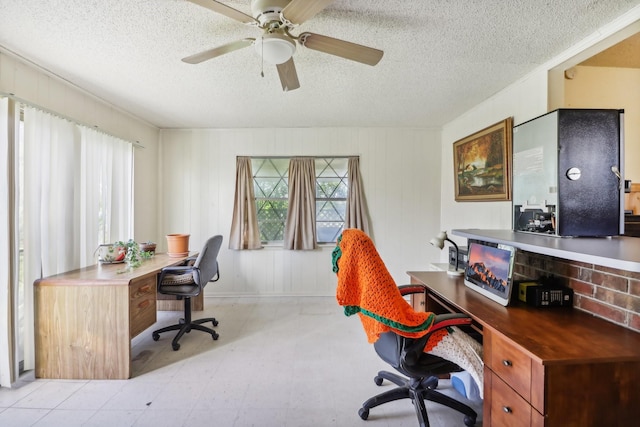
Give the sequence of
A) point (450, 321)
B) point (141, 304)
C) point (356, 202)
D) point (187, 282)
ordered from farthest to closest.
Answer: point (356, 202), point (187, 282), point (141, 304), point (450, 321)

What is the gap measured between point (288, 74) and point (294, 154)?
1971 mm

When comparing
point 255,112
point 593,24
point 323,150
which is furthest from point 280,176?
point 593,24

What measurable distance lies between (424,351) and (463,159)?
2.51 metres

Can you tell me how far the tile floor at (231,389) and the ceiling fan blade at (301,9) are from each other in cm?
222

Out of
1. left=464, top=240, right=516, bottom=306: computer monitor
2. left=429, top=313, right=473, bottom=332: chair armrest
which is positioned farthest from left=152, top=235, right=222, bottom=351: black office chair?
left=464, top=240, right=516, bottom=306: computer monitor

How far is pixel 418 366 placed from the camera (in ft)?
4.64

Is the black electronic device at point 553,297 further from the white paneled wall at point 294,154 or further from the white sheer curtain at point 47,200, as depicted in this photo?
the white sheer curtain at point 47,200

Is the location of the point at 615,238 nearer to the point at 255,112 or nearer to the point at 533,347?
the point at 533,347

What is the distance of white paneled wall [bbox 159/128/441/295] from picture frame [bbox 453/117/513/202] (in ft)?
1.83

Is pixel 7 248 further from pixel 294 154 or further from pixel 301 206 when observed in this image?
pixel 294 154

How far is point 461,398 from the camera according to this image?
1823 mm

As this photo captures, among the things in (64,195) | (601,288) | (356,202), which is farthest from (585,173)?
(64,195)

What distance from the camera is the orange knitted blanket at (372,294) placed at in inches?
50.4

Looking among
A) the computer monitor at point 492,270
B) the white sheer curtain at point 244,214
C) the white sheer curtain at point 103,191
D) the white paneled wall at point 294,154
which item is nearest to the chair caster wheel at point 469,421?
the computer monitor at point 492,270
